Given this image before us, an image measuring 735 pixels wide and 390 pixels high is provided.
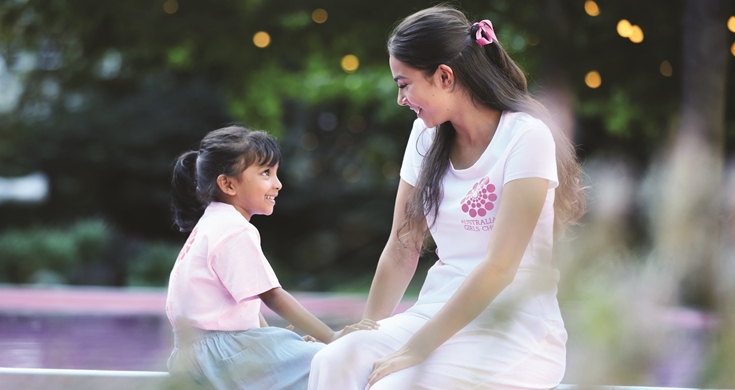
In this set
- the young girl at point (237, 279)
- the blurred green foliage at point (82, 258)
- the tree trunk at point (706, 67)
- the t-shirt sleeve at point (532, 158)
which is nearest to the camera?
the t-shirt sleeve at point (532, 158)

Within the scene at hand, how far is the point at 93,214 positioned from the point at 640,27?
26.2 feet

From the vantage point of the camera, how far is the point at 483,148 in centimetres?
197

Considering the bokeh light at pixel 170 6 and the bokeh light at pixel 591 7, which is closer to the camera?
the bokeh light at pixel 591 7

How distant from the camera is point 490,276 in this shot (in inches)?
66.2

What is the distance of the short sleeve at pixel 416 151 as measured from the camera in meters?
2.11

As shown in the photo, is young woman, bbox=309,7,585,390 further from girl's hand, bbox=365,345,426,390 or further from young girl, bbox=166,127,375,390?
young girl, bbox=166,127,375,390

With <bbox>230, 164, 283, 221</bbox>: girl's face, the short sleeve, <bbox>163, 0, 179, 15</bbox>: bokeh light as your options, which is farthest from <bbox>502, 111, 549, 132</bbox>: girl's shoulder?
<bbox>163, 0, 179, 15</bbox>: bokeh light

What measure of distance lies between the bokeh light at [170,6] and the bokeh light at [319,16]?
1174mm

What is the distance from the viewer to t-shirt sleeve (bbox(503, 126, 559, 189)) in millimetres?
1755

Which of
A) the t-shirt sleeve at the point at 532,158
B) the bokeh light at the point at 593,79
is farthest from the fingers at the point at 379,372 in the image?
the bokeh light at the point at 593,79

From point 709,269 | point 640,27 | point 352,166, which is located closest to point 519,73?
point 709,269

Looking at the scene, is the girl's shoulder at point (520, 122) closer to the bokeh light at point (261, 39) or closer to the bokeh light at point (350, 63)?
the bokeh light at point (261, 39)

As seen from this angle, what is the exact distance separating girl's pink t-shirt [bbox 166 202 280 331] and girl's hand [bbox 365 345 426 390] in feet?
1.61

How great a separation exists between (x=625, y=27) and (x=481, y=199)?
206 inches
